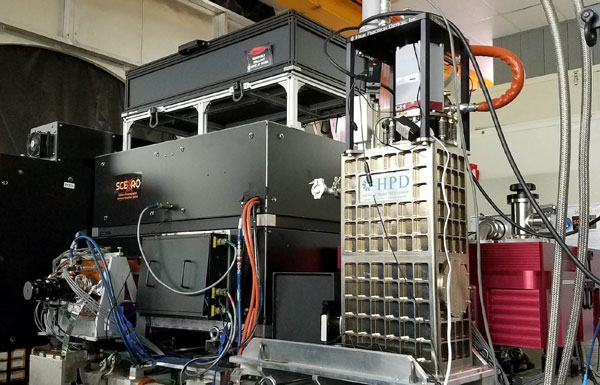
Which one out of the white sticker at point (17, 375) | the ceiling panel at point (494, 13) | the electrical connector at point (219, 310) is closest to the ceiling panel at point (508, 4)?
the ceiling panel at point (494, 13)

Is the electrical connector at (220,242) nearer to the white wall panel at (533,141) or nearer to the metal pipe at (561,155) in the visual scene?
the metal pipe at (561,155)

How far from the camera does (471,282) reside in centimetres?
134

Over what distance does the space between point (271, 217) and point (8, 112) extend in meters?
2.37

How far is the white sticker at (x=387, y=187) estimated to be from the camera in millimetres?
1203

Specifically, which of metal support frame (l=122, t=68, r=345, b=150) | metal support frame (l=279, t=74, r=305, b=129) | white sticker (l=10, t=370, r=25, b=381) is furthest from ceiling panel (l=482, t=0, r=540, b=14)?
white sticker (l=10, t=370, r=25, b=381)

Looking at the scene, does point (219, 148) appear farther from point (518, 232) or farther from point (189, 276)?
point (518, 232)

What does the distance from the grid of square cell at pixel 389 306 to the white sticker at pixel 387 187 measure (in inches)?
5.6

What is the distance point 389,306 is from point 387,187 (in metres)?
0.25

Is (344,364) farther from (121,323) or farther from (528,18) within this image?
(528,18)

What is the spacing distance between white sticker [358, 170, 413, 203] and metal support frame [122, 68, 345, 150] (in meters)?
0.60

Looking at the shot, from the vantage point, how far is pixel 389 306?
1211 millimetres

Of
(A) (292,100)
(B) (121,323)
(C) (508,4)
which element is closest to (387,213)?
(A) (292,100)

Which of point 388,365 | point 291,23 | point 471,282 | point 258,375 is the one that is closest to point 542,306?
point 471,282

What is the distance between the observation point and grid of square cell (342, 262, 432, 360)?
1153 mm
